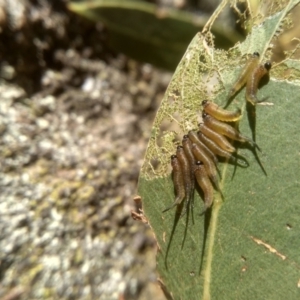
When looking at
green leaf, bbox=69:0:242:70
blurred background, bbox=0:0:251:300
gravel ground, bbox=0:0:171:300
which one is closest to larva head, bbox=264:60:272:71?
blurred background, bbox=0:0:251:300

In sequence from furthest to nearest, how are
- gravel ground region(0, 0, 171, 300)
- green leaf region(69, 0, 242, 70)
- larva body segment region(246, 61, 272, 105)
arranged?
green leaf region(69, 0, 242, 70), gravel ground region(0, 0, 171, 300), larva body segment region(246, 61, 272, 105)

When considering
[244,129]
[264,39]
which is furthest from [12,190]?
[264,39]

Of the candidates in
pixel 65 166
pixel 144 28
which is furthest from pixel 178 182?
pixel 144 28

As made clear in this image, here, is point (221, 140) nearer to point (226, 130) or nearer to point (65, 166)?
point (226, 130)

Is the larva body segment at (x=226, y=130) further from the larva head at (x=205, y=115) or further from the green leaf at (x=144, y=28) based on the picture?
the green leaf at (x=144, y=28)

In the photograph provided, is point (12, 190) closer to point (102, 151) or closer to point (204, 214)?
point (102, 151)

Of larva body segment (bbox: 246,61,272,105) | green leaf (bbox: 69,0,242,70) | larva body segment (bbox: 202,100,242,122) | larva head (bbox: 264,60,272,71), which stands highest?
green leaf (bbox: 69,0,242,70)

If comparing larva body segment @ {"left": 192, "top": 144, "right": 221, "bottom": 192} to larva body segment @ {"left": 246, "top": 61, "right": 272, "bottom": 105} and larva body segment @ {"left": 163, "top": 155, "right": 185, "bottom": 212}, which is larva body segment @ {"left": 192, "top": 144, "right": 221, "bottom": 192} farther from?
larva body segment @ {"left": 246, "top": 61, "right": 272, "bottom": 105}
